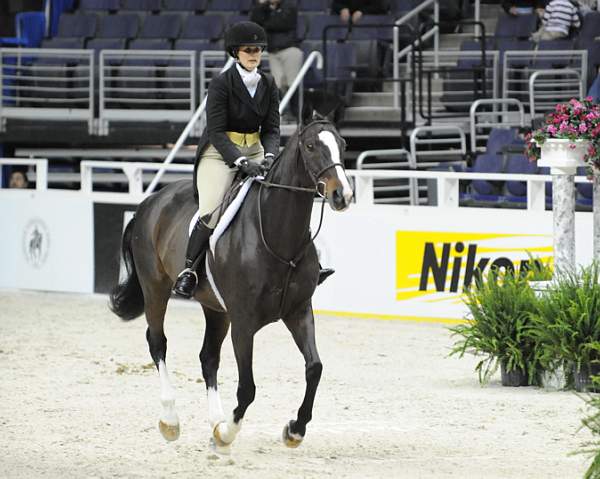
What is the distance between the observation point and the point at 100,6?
891 inches

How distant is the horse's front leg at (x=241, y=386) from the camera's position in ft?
26.4

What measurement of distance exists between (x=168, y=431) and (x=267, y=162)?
1.76 metres

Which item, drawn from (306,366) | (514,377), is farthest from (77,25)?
(306,366)

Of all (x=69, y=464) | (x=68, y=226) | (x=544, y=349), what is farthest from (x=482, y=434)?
(x=68, y=226)

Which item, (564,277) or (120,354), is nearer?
(564,277)

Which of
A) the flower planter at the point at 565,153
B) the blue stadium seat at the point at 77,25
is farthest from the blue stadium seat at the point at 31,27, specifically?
the flower planter at the point at 565,153

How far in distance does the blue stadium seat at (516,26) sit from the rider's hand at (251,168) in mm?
11682

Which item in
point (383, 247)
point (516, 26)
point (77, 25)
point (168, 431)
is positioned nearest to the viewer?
point (168, 431)

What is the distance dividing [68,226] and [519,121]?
6.08 meters

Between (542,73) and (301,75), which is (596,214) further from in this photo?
(301,75)

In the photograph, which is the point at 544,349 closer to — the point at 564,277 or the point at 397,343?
the point at 564,277

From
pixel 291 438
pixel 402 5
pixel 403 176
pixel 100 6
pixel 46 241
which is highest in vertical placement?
pixel 100 6

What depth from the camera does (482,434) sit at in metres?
8.75

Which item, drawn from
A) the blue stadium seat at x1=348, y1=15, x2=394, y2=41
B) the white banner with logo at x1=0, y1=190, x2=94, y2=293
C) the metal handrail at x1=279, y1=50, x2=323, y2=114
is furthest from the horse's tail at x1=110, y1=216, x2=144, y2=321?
the blue stadium seat at x1=348, y1=15, x2=394, y2=41
